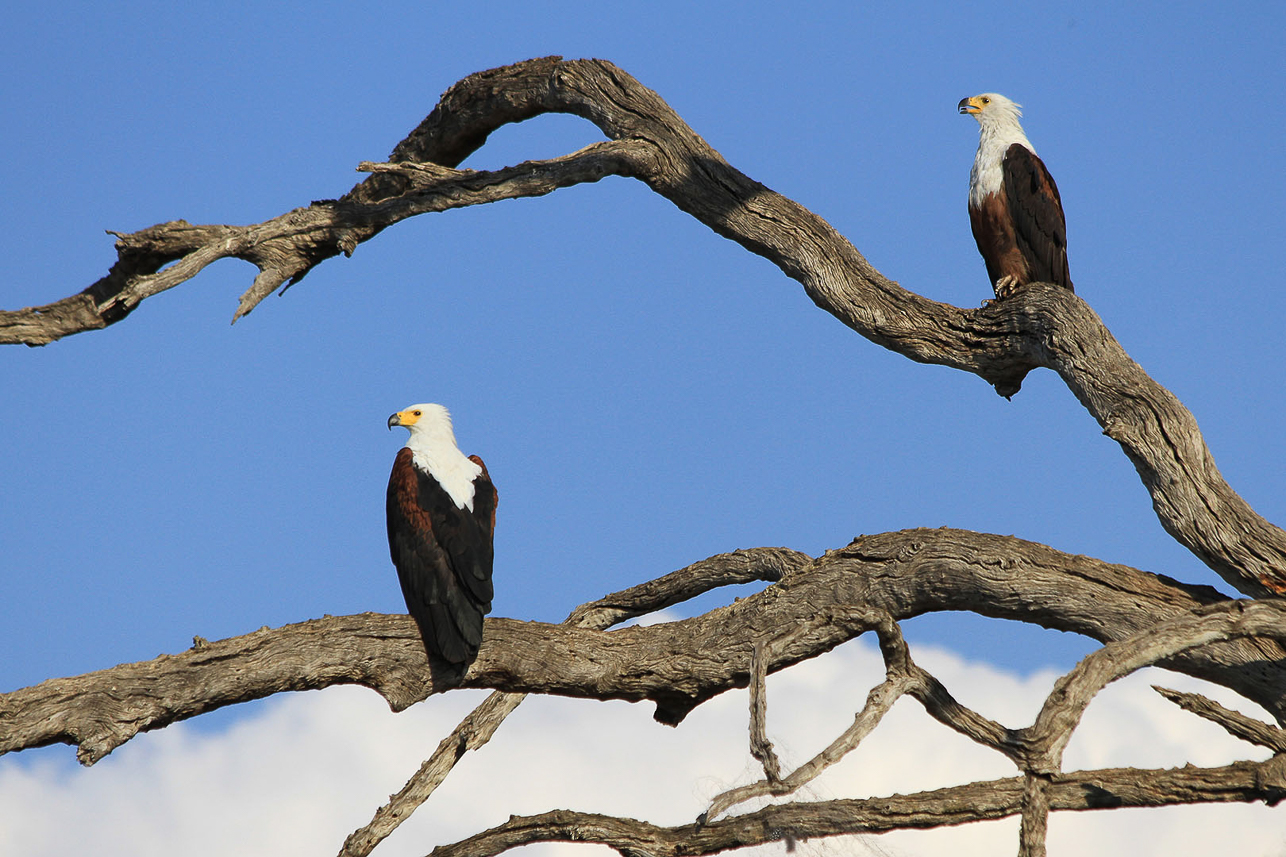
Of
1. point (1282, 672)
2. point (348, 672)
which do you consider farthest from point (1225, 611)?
point (348, 672)

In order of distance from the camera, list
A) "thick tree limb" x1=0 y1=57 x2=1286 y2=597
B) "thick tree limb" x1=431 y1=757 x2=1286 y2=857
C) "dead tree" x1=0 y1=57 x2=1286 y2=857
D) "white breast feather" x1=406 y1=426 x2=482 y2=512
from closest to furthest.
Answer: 1. "dead tree" x1=0 y1=57 x2=1286 y2=857
2. "thick tree limb" x1=431 y1=757 x2=1286 y2=857
3. "thick tree limb" x1=0 y1=57 x2=1286 y2=597
4. "white breast feather" x1=406 y1=426 x2=482 y2=512

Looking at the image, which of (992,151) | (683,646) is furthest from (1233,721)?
(992,151)

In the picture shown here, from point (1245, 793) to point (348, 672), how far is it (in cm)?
327

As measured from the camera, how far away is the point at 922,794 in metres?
4.14

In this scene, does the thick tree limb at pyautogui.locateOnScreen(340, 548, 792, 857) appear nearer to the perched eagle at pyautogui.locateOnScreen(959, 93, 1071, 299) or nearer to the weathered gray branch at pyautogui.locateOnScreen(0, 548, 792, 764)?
the weathered gray branch at pyautogui.locateOnScreen(0, 548, 792, 764)

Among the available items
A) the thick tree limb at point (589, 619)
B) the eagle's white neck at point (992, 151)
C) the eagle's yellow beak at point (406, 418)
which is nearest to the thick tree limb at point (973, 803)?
the thick tree limb at point (589, 619)

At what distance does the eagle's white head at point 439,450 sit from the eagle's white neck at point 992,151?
3006 mm

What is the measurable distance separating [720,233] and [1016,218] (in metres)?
1.60

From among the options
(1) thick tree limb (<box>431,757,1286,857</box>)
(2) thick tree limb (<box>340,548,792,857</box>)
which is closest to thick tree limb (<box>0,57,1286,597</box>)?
(1) thick tree limb (<box>431,757,1286,857</box>)

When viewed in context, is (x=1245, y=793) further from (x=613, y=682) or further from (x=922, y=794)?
(x=613, y=682)

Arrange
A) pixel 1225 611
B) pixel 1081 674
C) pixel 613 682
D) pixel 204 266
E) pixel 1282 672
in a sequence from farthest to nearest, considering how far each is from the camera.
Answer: pixel 204 266
pixel 613 682
pixel 1282 672
pixel 1225 611
pixel 1081 674

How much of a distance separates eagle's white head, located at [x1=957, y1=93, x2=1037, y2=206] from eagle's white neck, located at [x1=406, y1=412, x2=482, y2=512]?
301cm

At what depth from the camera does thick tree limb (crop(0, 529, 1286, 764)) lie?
414 cm

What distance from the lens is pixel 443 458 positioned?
17.6 ft
